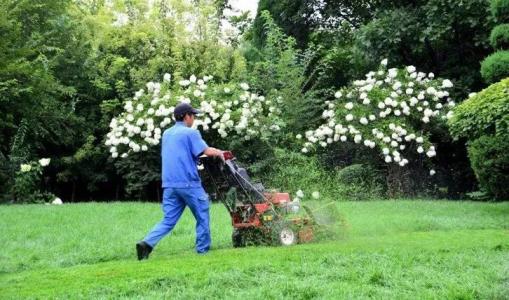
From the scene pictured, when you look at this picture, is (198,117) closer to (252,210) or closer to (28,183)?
(28,183)

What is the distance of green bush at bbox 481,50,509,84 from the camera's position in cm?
1309

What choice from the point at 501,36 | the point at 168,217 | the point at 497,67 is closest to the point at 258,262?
the point at 168,217

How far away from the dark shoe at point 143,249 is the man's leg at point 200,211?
61 cm

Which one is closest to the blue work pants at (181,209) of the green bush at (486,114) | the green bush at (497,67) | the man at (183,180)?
the man at (183,180)

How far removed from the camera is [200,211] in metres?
7.91

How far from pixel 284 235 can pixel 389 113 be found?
8.24 meters

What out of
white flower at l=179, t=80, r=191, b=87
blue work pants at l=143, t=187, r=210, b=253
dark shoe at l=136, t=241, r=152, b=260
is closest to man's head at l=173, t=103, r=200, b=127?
blue work pants at l=143, t=187, r=210, b=253

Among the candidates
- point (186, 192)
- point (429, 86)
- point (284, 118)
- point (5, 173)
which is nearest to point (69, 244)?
point (186, 192)

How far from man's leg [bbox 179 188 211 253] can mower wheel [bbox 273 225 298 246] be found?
3.00 ft

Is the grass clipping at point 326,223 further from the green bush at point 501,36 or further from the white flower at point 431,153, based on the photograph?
the white flower at point 431,153

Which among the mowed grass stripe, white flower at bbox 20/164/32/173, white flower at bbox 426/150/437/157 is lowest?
the mowed grass stripe

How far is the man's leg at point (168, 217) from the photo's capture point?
7676 mm

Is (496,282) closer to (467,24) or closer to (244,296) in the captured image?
(244,296)

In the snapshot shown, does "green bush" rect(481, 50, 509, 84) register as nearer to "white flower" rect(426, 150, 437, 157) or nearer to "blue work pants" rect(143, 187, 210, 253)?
"white flower" rect(426, 150, 437, 157)
